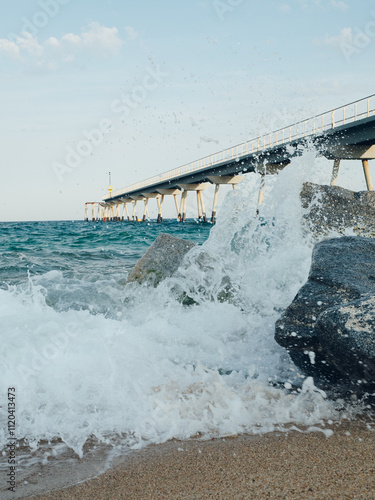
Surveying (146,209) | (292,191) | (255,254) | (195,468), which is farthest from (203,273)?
(146,209)

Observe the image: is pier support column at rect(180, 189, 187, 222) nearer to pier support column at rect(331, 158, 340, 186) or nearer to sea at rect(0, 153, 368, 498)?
pier support column at rect(331, 158, 340, 186)

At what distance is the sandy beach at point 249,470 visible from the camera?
1996mm

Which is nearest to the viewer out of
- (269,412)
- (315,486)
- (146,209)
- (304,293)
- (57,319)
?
(315,486)

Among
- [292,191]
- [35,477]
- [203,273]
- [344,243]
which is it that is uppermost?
[292,191]

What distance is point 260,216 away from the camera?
24.0 ft

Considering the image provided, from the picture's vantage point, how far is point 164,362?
3.76 m

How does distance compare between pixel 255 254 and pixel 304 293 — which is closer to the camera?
pixel 304 293

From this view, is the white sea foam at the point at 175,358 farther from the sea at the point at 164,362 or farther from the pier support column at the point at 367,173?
the pier support column at the point at 367,173

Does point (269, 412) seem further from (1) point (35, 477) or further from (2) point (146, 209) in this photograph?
(2) point (146, 209)

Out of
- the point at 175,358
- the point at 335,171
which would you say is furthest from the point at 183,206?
the point at 175,358

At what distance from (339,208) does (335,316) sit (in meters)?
5.58

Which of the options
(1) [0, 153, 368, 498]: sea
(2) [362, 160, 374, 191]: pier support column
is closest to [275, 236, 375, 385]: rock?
(1) [0, 153, 368, 498]: sea

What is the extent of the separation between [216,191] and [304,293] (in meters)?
37.4

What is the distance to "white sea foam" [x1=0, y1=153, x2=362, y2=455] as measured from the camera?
2.83 metres
